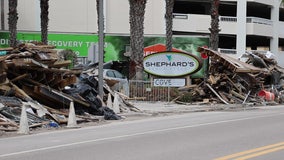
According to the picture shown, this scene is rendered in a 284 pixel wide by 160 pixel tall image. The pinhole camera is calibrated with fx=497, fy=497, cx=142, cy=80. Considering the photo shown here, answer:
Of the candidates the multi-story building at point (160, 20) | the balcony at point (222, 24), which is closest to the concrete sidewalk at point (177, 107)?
the multi-story building at point (160, 20)

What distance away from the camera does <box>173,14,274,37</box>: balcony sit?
48.9m

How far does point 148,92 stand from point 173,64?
2247mm

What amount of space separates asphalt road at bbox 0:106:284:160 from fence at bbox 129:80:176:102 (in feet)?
38.0

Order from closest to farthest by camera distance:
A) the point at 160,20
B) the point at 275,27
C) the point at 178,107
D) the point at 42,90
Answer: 1. the point at 42,90
2. the point at 178,107
3. the point at 160,20
4. the point at 275,27

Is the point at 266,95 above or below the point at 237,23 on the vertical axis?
below

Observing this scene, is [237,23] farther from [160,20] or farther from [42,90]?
[42,90]

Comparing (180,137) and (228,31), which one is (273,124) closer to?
(180,137)

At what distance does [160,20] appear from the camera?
47.8 m

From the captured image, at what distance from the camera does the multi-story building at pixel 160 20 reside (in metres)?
45.1

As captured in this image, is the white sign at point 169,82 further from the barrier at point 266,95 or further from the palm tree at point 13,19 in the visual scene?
the palm tree at point 13,19

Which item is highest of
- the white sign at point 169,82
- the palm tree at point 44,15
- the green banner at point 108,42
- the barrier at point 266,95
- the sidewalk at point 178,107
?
the palm tree at point 44,15

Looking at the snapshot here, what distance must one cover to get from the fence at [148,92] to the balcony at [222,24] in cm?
2136

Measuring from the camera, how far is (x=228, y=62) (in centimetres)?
2828

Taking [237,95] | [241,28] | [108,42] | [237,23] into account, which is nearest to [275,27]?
[241,28]
